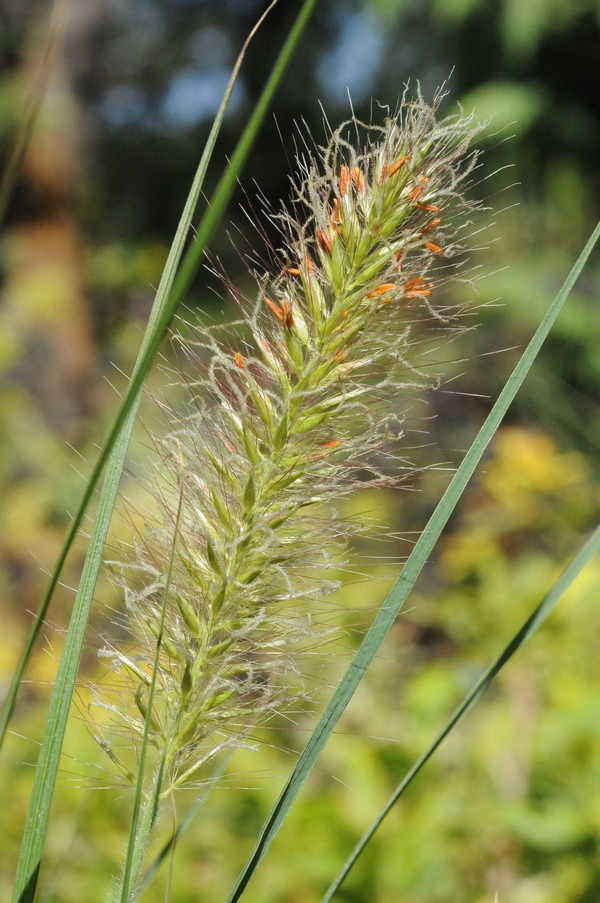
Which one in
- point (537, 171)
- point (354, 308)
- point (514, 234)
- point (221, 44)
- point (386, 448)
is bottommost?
point (514, 234)

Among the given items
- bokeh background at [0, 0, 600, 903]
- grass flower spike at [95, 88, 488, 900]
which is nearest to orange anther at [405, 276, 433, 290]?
grass flower spike at [95, 88, 488, 900]

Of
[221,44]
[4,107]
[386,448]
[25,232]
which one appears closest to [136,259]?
[25,232]

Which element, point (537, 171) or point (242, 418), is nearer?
point (242, 418)

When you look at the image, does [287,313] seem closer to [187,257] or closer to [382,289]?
[382,289]

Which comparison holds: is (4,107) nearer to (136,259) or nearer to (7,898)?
(136,259)

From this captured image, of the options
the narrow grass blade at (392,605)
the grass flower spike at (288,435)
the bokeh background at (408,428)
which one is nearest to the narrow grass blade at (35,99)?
the bokeh background at (408,428)
